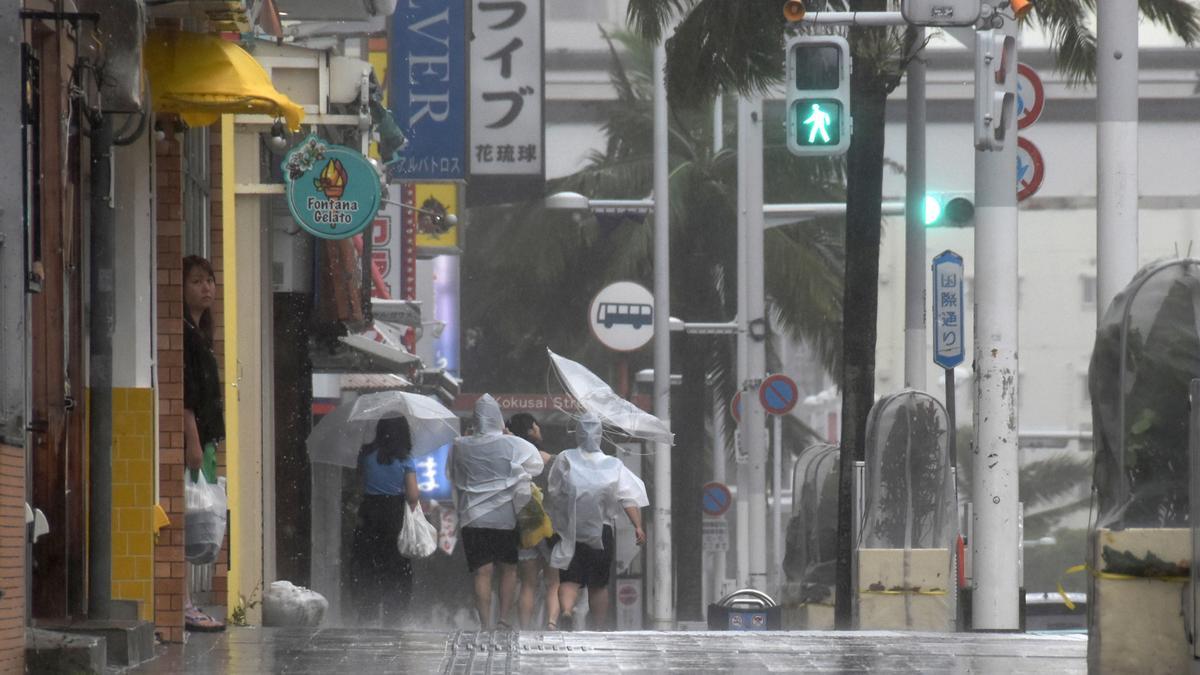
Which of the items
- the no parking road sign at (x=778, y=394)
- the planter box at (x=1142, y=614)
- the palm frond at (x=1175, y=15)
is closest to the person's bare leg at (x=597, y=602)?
the palm frond at (x=1175, y=15)

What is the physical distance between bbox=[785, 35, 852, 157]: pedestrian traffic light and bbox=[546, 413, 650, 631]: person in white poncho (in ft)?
9.26

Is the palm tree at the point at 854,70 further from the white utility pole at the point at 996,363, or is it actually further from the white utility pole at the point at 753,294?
the white utility pole at the point at 753,294

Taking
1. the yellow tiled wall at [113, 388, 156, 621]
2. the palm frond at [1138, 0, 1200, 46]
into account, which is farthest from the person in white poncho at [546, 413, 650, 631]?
the palm frond at [1138, 0, 1200, 46]

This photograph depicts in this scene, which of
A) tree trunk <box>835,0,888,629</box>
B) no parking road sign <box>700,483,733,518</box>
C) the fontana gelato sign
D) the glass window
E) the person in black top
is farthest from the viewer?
no parking road sign <box>700,483,733,518</box>

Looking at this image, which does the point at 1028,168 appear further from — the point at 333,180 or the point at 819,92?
the point at 333,180

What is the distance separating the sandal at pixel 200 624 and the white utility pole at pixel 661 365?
17.2 m

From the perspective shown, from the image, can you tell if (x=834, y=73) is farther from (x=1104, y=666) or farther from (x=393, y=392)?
(x=1104, y=666)

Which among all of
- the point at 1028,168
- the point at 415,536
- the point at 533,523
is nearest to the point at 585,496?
the point at 533,523

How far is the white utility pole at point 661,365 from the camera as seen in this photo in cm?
2981

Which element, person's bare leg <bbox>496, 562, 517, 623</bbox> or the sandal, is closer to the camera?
the sandal

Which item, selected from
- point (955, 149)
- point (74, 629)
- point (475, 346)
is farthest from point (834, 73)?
point (955, 149)

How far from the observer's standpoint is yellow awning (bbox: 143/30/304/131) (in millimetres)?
10570

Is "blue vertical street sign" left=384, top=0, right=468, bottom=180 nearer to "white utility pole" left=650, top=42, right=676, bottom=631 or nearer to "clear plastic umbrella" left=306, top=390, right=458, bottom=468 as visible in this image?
"clear plastic umbrella" left=306, top=390, right=458, bottom=468

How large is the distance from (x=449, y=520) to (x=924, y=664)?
2381 centimetres
